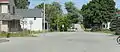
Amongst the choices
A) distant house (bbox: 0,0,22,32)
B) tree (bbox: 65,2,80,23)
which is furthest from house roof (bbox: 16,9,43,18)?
tree (bbox: 65,2,80,23)

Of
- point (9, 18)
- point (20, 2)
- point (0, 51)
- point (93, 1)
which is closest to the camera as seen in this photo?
point (0, 51)

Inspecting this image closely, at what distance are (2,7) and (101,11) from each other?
2141 inches

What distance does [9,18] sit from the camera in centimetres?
6122

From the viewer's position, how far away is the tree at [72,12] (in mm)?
145800

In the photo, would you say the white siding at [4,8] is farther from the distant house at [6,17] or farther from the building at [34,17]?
the building at [34,17]

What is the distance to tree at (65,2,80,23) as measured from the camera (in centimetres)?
14580

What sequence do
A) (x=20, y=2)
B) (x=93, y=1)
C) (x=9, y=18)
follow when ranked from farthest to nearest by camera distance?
(x=20, y=2) < (x=93, y=1) < (x=9, y=18)

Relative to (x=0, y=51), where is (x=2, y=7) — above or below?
above

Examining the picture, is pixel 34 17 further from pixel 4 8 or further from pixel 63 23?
pixel 4 8

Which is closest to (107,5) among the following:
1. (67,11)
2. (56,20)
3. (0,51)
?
(56,20)

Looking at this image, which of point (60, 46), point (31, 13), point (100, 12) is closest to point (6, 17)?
point (60, 46)

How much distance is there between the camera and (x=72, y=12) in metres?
154

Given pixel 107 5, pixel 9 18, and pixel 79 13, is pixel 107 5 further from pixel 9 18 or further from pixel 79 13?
pixel 9 18

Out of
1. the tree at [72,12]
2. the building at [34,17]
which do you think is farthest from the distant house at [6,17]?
the tree at [72,12]
